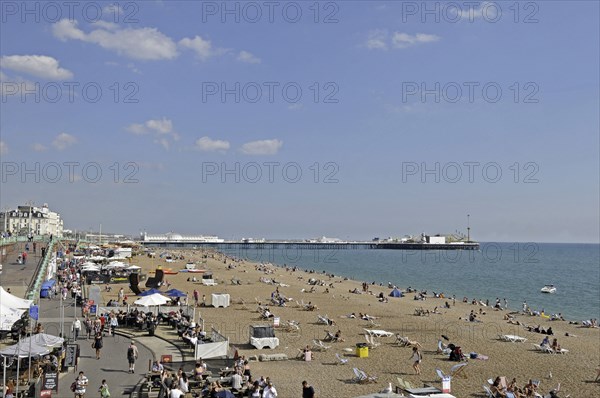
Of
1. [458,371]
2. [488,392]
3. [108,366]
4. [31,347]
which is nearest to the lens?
[31,347]

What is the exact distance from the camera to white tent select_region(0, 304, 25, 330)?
1664cm

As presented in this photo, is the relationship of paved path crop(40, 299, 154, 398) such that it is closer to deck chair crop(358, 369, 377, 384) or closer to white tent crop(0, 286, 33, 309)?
white tent crop(0, 286, 33, 309)

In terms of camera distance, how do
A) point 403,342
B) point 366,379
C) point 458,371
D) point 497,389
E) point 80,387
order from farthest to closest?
point 403,342
point 458,371
point 366,379
point 497,389
point 80,387

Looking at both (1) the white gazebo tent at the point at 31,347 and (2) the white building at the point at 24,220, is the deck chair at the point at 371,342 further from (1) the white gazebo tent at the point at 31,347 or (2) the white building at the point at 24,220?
(2) the white building at the point at 24,220

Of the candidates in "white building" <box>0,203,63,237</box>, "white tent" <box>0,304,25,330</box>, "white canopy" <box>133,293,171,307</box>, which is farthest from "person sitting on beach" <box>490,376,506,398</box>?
"white building" <box>0,203,63,237</box>

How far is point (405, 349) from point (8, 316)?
14.8 metres

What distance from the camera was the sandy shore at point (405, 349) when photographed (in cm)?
1772

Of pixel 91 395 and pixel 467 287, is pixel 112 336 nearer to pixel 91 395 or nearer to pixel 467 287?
pixel 91 395

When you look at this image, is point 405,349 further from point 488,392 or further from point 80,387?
point 80,387

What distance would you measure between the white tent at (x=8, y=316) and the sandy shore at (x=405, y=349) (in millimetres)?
7646

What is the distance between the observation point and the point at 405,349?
75.1 feet

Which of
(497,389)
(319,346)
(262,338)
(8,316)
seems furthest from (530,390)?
(8,316)

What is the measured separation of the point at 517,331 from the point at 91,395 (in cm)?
2379

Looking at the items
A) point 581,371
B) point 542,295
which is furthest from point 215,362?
point 542,295
